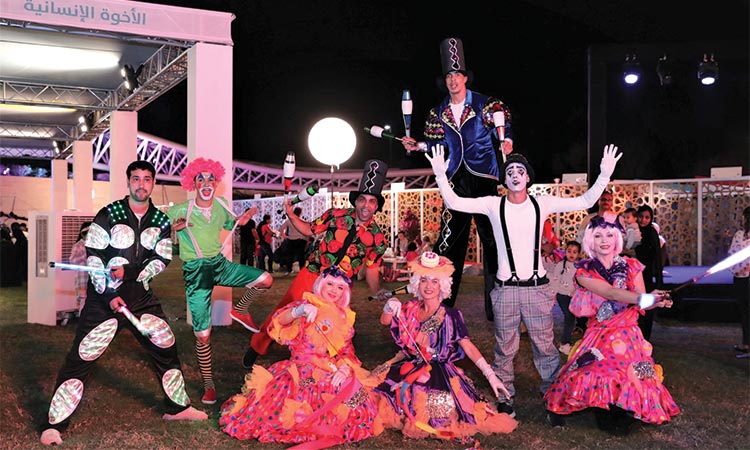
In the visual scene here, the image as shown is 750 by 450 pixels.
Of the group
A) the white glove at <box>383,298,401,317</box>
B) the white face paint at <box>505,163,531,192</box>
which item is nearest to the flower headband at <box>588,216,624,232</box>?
the white face paint at <box>505,163,531,192</box>

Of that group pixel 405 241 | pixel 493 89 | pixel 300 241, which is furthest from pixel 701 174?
pixel 300 241

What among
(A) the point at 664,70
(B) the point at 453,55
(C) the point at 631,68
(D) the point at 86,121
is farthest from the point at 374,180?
(D) the point at 86,121

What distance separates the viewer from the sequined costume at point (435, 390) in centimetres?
378

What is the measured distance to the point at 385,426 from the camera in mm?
3949

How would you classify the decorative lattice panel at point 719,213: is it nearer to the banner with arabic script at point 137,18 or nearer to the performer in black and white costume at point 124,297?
the banner with arabic script at point 137,18

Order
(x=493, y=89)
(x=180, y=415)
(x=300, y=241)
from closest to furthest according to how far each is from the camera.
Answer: (x=180, y=415) → (x=300, y=241) → (x=493, y=89)

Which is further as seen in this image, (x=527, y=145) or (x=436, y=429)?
(x=527, y=145)

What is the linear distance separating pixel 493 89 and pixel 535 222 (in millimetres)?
15298

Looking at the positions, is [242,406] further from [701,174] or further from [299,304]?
[701,174]

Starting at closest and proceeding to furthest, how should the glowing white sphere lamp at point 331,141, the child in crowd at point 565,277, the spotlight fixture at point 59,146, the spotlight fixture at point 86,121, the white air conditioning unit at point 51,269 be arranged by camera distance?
the child in crowd at point 565,277, the white air conditioning unit at point 51,269, the glowing white sphere lamp at point 331,141, the spotlight fixture at point 86,121, the spotlight fixture at point 59,146

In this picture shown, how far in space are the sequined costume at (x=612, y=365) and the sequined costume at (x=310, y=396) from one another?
1.20 metres

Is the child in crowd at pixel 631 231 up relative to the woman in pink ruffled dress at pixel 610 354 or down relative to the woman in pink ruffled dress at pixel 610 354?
up

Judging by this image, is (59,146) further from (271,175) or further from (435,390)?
(271,175)

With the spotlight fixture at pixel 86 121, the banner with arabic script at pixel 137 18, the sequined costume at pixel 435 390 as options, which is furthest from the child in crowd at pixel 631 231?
the spotlight fixture at pixel 86 121
